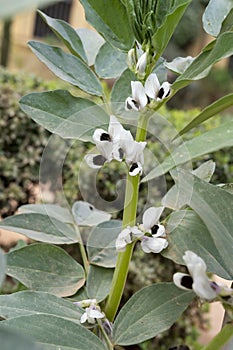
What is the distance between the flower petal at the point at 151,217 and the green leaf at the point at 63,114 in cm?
10

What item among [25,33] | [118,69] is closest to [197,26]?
[25,33]

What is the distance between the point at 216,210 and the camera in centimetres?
42

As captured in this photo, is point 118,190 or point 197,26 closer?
point 118,190

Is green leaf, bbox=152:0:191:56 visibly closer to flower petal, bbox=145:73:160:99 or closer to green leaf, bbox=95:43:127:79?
flower petal, bbox=145:73:160:99

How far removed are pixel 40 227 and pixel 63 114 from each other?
13 cm

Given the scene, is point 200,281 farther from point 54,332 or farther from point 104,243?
point 104,243

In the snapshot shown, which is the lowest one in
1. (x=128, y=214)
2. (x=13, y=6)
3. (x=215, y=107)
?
(x=128, y=214)

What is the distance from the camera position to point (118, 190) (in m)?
0.61

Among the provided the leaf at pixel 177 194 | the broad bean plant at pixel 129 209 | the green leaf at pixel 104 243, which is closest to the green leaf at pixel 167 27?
the broad bean plant at pixel 129 209

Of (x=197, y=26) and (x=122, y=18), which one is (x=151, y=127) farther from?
(x=197, y=26)

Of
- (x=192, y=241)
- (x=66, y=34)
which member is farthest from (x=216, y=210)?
(x=66, y=34)

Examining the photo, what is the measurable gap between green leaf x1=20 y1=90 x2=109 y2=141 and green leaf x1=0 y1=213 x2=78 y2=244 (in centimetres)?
12

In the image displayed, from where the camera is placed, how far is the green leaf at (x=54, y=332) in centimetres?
41

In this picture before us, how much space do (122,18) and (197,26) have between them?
26.0ft
